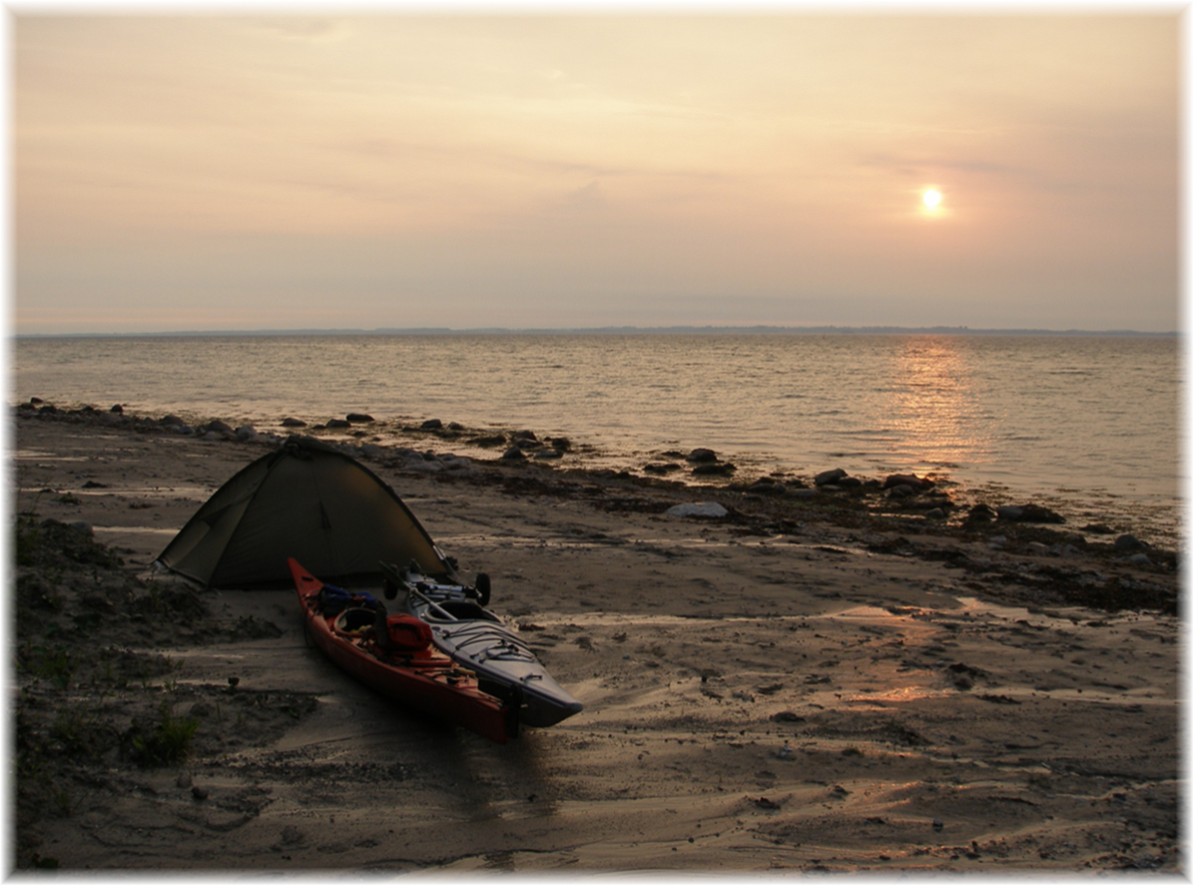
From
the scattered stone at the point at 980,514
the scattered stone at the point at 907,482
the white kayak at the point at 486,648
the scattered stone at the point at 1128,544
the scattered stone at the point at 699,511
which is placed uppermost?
the white kayak at the point at 486,648

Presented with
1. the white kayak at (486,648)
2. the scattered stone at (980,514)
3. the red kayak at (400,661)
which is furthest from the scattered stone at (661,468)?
the red kayak at (400,661)

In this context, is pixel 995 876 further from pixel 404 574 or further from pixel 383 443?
pixel 383 443

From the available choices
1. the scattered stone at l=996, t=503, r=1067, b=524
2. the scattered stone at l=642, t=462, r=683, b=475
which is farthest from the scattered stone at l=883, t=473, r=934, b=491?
the scattered stone at l=642, t=462, r=683, b=475

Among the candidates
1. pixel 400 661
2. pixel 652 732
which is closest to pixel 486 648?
pixel 400 661

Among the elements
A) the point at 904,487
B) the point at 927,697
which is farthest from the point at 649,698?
the point at 904,487

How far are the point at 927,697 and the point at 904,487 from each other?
47.8 ft

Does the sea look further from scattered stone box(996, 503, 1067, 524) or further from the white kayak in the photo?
the white kayak

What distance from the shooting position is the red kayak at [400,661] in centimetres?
691

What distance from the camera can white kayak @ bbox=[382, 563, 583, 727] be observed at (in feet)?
22.5

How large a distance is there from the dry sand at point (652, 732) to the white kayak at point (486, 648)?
0.48 m

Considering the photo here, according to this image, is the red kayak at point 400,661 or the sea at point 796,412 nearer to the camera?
the red kayak at point 400,661

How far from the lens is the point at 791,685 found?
867 cm

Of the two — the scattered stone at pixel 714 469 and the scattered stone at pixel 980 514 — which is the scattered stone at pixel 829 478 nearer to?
the scattered stone at pixel 714 469

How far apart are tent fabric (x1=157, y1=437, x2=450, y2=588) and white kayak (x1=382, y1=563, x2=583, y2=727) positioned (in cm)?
119
